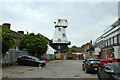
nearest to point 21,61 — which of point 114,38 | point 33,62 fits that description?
point 33,62

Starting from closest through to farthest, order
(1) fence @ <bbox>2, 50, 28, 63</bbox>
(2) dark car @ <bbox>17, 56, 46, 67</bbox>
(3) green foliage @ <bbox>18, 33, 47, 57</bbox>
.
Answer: (2) dark car @ <bbox>17, 56, 46, 67</bbox>, (1) fence @ <bbox>2, 50, 28, 63</bbox>, (3) green foliage @ <bbox>18, 33, 47, 57</bbox>

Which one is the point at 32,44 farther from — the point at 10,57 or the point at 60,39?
the point at 60,39

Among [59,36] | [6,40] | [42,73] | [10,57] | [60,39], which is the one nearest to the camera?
[42,73]

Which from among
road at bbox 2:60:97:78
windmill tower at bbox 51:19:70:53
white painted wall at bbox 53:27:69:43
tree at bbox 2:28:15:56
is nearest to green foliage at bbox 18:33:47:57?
tree at bbox 2:28:15:56

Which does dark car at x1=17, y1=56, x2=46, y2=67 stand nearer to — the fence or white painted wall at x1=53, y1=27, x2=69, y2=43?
the fence

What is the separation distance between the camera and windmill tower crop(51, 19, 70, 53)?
64812 mm

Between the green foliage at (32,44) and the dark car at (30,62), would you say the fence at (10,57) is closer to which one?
the dark car at (30,62)

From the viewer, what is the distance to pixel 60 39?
65.3m

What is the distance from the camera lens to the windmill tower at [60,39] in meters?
64.8

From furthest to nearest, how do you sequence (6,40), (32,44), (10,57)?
(32,44) → (10,57) → (6,40)

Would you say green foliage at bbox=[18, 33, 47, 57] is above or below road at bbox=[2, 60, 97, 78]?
above

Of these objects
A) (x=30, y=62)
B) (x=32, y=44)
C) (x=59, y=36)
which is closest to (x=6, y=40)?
(x=30, y=62)

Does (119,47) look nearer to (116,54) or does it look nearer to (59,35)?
(116,54)

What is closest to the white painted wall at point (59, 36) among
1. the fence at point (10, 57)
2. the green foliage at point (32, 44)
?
the green foliage at point (32, 44)
